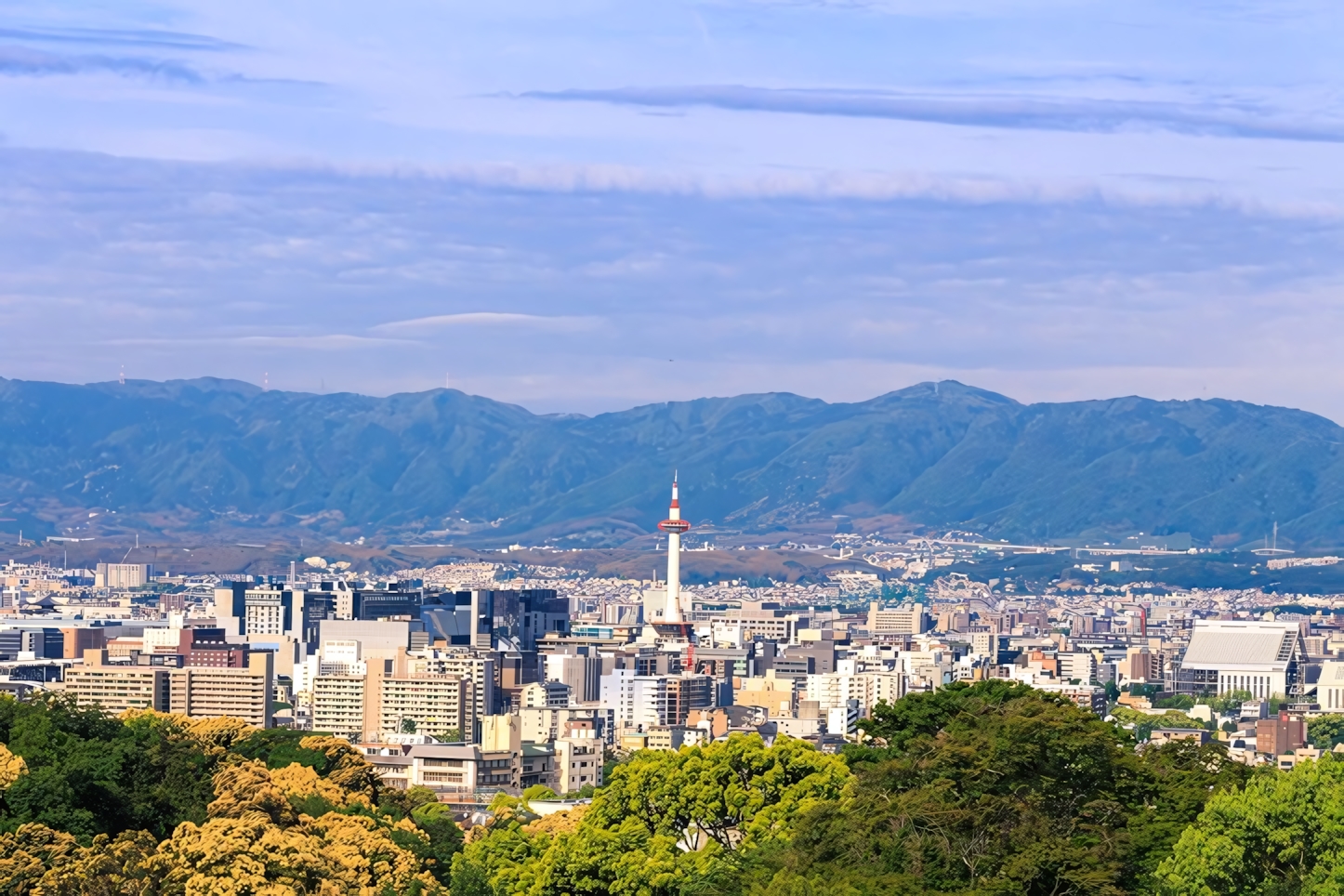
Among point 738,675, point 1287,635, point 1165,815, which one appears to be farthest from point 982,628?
point 1165,815

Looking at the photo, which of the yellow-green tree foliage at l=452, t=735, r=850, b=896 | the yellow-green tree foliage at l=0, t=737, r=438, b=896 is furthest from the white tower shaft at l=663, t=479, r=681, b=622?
the yellow-green tree foliage at l=452, t=735, r=850, b=896

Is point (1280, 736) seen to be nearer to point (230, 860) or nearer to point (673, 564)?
point (230, 860)

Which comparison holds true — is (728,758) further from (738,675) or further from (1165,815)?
(738,675)

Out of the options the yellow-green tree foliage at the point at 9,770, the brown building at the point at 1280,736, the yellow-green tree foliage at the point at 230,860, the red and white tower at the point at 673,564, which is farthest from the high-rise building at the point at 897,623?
the yellow-green tree foliage at the point at 9,770

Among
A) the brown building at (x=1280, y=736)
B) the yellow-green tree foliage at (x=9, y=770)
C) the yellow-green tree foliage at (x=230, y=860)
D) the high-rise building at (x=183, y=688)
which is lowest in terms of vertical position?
the brown building at (x=1280, y=736)

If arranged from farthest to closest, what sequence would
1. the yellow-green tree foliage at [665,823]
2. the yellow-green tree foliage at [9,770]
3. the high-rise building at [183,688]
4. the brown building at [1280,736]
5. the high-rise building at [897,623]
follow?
the high-rise building at [897,623] < the high-rise building at [183,688] < the brown building at [1280,736] < the yellow-green tree foliage at [9,770] < the yellow-green tree foliage at [665,823]

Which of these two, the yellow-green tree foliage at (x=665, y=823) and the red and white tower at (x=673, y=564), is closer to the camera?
the yellow-green tree foliage at (x=665, y=823)

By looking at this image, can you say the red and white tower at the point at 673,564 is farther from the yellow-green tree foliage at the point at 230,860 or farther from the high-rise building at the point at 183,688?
the yellow-green tree foliage at the point at 230,860

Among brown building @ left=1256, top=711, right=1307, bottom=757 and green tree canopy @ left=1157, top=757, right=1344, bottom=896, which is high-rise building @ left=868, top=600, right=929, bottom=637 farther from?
green tree canopy @ left=1157, top=757, right=1344, bottom=896

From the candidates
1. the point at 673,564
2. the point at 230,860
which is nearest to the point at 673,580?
the point at 673,564

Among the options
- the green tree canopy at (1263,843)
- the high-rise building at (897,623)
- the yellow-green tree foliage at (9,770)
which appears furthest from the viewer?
the high-rise building at (897,623)

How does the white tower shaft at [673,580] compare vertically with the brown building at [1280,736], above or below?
above

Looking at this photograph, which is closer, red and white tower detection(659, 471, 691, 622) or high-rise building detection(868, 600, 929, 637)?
red and white tower detection(659, 471, 691, 622)
